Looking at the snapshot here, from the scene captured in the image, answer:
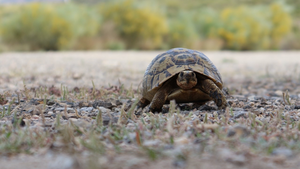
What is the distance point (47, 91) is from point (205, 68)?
2069 millimetres

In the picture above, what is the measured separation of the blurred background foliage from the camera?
17656 mm

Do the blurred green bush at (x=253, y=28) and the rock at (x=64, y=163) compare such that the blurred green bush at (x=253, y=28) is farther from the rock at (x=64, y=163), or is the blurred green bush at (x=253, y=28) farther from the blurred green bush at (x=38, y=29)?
the rock at (x=64, y=163)

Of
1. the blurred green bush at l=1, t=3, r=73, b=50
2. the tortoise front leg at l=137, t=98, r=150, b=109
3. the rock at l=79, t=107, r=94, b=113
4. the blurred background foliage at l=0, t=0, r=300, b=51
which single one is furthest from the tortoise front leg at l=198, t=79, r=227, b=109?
the blurred green bush at l=1, t=3, r=73, b=50

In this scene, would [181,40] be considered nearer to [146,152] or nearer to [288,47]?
[288,47]

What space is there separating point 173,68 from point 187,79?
0.27 m

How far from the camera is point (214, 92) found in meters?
3.14

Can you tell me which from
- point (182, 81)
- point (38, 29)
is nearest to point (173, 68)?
point (182, 81)

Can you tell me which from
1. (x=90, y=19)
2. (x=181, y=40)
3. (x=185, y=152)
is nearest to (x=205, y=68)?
(x=185, y=152)

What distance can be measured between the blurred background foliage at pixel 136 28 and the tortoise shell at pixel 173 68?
526 inches

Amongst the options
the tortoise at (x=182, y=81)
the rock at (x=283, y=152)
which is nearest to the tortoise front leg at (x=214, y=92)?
the tortoise at (x=182, y=81)

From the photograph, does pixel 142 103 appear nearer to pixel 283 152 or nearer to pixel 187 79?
pixel 187 79

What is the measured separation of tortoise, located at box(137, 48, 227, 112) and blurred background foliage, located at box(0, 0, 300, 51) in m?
13.4

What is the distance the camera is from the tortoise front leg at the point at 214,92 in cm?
312

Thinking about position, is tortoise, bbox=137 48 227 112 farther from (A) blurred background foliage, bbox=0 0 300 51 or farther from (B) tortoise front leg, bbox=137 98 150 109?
(A) blurred background foliage, bbox=0 0 300 51
